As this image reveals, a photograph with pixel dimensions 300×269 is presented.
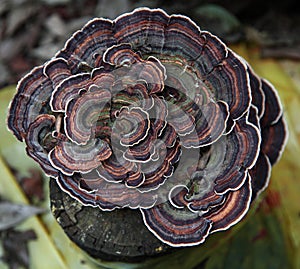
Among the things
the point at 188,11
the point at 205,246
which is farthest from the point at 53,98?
the point at 188,11

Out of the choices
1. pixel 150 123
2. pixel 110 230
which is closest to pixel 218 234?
pixel 110 230

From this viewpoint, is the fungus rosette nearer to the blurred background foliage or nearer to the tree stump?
the tree stump

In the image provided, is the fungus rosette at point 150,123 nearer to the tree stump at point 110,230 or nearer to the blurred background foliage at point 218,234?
the tree stump at point 110,230

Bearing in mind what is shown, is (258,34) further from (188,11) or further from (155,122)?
(155,122)

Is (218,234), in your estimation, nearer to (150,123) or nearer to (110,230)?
(110,230)

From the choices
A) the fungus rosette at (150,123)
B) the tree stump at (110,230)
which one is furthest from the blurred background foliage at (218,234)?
the fungus rosette at (150,123)

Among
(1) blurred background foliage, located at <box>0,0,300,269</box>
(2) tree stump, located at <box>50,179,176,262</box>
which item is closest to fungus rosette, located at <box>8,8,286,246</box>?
(2) tree stump, located at <box>50,179,176,262</box>
